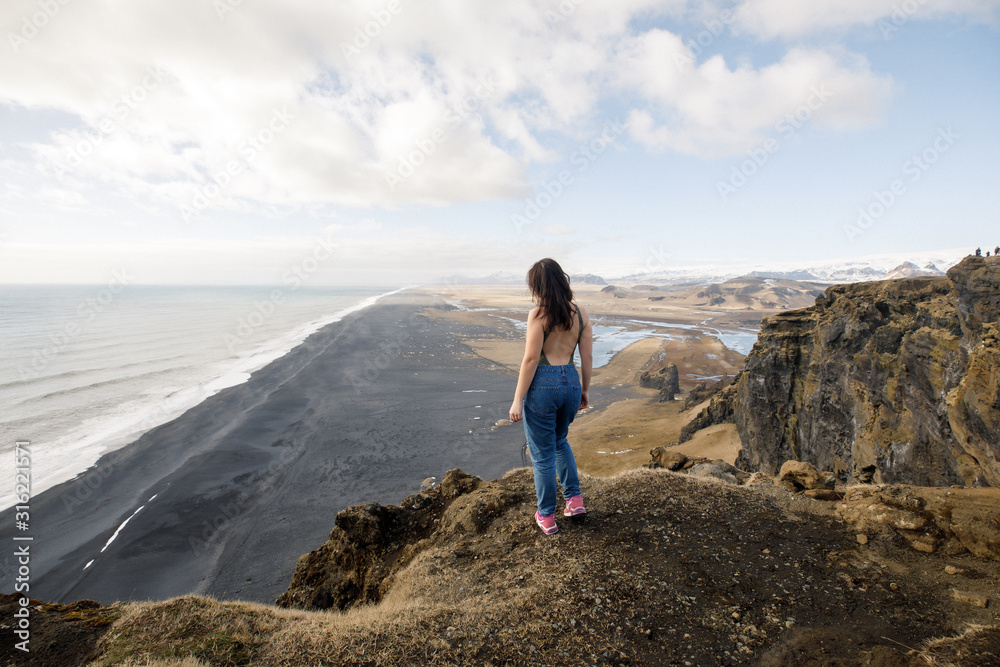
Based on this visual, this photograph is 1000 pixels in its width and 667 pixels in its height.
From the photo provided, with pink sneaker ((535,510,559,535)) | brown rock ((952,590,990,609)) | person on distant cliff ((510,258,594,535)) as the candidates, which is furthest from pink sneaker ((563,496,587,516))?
brown rock ((952,590,990,609))

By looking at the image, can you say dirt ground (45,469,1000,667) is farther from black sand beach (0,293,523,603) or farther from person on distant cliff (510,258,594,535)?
black sand beach (0,293,523,603)

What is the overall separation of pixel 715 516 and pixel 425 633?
3.80 m

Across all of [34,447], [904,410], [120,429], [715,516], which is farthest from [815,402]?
[34,447]

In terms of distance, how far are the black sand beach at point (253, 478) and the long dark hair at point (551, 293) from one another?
43.2ft

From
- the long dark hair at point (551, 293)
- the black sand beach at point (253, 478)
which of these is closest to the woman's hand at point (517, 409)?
the long dark hair at point (551, 293)

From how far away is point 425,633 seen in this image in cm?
346

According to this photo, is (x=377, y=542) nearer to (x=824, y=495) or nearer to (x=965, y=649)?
(x=965, y=649)

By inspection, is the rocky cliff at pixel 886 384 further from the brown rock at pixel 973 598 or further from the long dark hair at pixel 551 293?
the long dark hair at pixel 551 293

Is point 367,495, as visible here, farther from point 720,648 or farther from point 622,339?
point 622,339

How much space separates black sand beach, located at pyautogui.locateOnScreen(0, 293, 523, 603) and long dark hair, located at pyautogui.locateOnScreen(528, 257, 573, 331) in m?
13.2

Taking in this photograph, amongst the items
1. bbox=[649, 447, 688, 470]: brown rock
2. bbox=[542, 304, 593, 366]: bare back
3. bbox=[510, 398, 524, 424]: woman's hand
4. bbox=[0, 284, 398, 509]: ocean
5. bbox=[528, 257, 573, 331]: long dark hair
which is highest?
bbox=[528, 257, 573, 331]: long dark hair

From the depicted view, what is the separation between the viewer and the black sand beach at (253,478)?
43.6 feet

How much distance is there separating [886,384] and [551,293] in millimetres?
14667

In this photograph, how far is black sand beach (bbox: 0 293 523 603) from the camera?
1330cm
